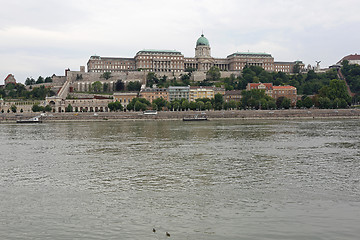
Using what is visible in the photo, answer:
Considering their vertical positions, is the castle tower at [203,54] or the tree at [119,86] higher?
the castle tower at [203,54]

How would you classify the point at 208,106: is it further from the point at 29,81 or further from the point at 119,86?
the point at 29,81

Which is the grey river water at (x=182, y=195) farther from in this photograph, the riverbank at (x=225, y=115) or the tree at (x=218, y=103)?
the tree at (x=218, y=103)

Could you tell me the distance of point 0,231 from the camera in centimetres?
1232

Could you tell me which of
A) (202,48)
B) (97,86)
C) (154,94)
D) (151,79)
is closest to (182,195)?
(154,94)

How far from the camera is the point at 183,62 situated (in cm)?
15325

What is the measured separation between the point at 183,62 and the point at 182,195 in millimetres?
139355

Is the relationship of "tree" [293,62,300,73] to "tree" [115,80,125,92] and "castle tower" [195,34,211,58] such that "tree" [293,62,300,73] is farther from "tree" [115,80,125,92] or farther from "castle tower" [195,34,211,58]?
"tree" [115,80,125,92]

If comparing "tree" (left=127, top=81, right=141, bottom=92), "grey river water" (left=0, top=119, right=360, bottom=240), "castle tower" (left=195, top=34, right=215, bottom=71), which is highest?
"castle tower" (left=195, top=34, right=215, bottom=71)

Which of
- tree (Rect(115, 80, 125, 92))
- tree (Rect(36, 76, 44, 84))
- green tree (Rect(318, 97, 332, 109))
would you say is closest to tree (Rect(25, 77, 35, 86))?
tree (Rect(36, 76, 44, 84))

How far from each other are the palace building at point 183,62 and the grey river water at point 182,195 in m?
121

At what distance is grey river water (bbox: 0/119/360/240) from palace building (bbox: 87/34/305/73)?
397 ft

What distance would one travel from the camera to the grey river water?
12219 millimetres

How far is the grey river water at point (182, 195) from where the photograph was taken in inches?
481

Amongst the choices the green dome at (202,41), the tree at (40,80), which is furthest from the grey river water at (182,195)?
the green dome at (202,41)
